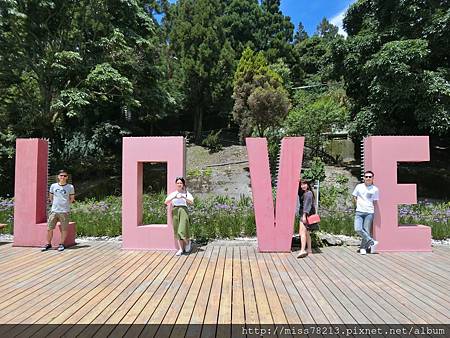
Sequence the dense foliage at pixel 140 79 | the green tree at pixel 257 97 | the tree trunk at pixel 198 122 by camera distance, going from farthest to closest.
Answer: the tree trunk at pixel 198 122 < the green tree at pixel 257 97 < the dense foliage at pixel 140 79

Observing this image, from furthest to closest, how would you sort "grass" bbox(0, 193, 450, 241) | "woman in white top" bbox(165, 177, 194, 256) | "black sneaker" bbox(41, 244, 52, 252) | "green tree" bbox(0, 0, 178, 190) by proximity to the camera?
"green tree" bbox(0, 0, 178, 190) < "grass" bbox(0, 193, 450, 241) < "black sneaker" bbox(41, 244, 52, 252) < "woman in white top" bbox(165, 177, 194, 256)

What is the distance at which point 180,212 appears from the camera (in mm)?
7324

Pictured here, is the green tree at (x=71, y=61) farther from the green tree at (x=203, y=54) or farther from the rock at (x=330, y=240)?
the rock at (x=330, y=240)

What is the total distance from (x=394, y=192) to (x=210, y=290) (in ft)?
14.1

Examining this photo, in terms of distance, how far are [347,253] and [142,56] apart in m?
13.8

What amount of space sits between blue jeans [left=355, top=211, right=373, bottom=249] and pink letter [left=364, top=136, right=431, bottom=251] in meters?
0.29

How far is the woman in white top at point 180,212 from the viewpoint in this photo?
23.9 feet

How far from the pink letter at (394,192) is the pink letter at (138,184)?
12.2ft

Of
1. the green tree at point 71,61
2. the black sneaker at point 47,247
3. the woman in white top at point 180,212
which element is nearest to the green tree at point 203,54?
the green tree at point 71,61

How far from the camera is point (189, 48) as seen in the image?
2706 centimetres

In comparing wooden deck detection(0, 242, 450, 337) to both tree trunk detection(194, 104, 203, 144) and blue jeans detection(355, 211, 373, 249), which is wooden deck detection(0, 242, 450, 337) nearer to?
blue jeans detection(355, 211, 373, 249)

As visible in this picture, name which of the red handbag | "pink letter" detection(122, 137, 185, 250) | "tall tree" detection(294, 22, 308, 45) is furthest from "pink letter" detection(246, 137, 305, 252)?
"tall tree" detection(294, 22, 308, 45)

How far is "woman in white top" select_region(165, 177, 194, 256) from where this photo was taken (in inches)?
287

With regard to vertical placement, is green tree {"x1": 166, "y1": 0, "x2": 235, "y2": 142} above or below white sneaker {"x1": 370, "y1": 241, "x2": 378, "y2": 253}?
above
